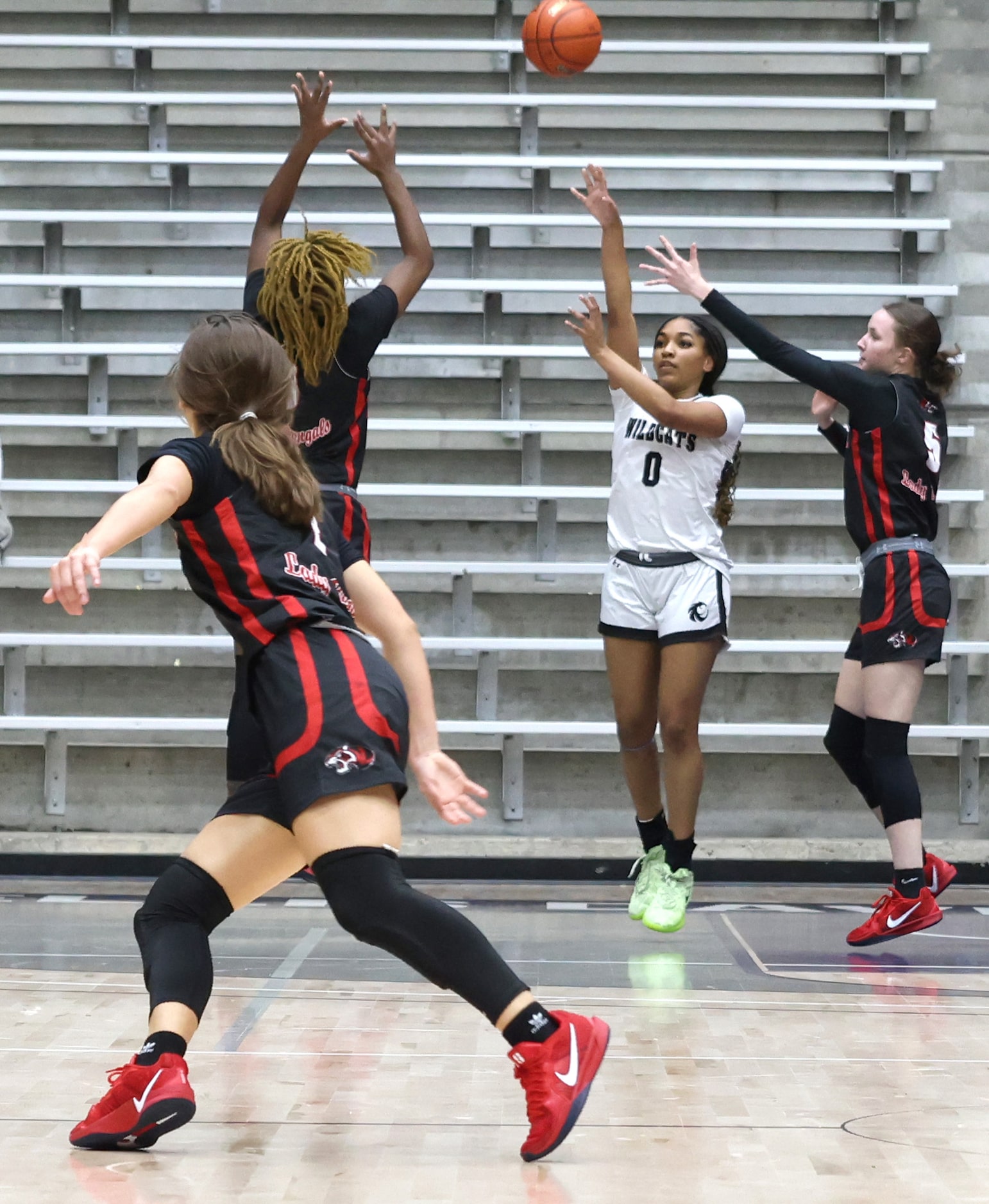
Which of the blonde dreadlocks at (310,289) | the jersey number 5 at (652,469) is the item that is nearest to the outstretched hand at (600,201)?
the jersey number 5 at (652,469)

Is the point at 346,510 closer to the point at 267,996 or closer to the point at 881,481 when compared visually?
the point at 267,996

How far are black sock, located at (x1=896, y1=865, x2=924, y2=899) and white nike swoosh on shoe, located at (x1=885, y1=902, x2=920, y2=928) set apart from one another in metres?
0.04

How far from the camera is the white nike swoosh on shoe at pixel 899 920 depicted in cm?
387

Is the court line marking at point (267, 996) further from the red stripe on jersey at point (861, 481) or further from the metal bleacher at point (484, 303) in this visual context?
the red stripe on jersey at point (861, 481)

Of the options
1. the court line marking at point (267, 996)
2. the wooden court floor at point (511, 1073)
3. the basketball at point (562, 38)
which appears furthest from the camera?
the basketball at point (562, 38)

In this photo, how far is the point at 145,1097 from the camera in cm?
210

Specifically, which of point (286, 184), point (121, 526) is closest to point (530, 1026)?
point (121, 526)

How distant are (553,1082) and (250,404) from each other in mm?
1090

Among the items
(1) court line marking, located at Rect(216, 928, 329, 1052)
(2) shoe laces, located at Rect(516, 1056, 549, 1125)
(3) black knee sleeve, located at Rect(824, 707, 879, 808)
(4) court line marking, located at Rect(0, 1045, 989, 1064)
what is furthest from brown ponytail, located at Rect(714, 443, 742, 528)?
(2) shoe laces, located at Rect(516, 1056, 549, 1125)

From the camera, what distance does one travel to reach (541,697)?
18.6ft

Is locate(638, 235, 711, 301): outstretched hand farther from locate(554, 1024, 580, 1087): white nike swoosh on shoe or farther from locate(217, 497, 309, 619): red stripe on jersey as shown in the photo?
locate(554, 1024, 580, 1087): white nike swoosh on shoe

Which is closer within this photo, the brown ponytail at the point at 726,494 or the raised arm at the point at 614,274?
the raised arm at the point at 614,274

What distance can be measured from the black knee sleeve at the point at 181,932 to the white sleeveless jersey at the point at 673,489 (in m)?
2.16

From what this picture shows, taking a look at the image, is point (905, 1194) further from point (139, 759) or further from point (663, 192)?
point (663, 192)
